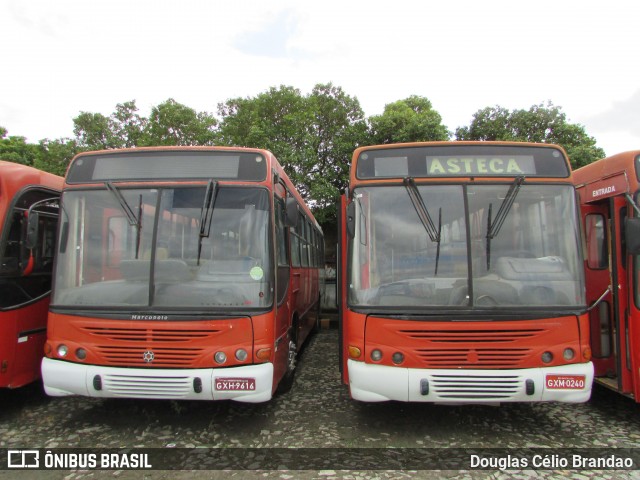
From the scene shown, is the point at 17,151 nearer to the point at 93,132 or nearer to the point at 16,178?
the point at 93,132

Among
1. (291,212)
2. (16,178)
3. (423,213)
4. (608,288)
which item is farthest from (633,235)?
(16,178)

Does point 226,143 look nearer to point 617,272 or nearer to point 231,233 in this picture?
point 231,233

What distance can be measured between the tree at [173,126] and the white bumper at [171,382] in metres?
14.8

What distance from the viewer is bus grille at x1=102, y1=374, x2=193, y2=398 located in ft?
13.1

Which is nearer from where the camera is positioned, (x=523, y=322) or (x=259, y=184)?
(x=523, y=322)

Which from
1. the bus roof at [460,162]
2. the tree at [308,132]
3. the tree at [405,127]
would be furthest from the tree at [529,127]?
the bus roof at [460,162]

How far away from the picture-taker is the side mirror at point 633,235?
398 cm

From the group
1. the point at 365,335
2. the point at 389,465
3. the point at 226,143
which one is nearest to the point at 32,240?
the point at 365,335

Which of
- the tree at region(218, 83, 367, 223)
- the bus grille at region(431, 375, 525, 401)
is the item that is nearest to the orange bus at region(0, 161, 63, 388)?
the bus grille at region(431, 375, 525, 401)

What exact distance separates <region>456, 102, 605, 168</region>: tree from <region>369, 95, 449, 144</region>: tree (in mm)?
1846

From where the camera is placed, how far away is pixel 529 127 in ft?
55.6

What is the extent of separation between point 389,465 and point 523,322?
5.90 feet

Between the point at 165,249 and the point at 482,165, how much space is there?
11.1 ft

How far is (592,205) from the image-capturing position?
543 cm
